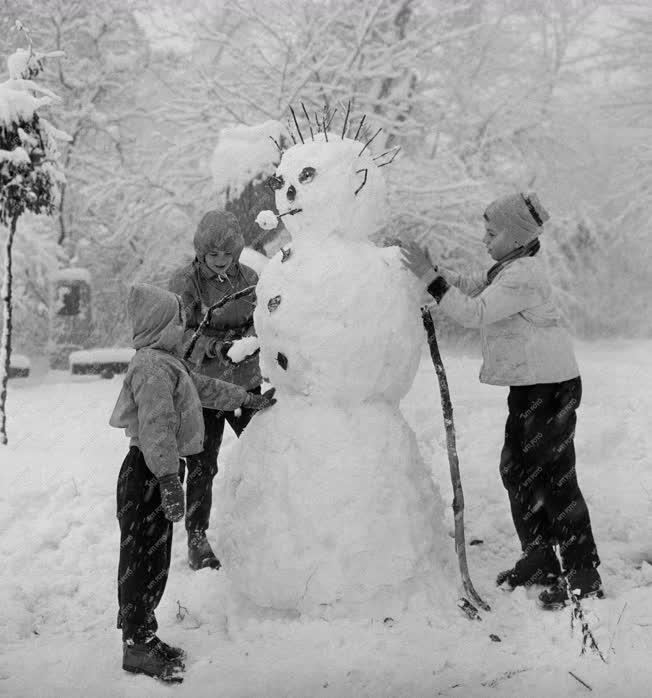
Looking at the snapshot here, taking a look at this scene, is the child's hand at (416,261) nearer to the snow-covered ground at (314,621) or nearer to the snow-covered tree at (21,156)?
the snow-covered ground at (314,621)

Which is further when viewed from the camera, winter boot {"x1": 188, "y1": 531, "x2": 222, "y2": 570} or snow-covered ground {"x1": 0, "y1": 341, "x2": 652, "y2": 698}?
winter boot {"x1": 188, "y1": 531, "x2": 222, "y2": 570}

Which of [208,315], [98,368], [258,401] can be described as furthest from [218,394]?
[98,368]

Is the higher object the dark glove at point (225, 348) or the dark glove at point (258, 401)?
the dark glove at point (225, 348)

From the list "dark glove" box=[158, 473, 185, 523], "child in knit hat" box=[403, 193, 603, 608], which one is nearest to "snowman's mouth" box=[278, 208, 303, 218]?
"child in knit hat" box=[403, 193, 603, 608]

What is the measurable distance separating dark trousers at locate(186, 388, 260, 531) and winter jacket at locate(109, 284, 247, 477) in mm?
680

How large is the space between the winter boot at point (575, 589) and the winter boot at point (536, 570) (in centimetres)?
12

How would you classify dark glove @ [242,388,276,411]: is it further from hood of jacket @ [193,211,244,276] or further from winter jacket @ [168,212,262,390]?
hood of jacket @ [193,211,244,276]

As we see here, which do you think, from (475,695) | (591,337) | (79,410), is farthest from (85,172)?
(475,695)

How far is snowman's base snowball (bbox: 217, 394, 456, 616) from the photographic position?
2.82 meters

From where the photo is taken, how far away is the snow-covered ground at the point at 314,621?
253 centimetres

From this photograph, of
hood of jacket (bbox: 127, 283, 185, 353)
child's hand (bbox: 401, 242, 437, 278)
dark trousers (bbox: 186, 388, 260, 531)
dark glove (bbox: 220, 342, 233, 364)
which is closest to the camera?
hood of jacket (bbox: 127, 283, 185, 353)

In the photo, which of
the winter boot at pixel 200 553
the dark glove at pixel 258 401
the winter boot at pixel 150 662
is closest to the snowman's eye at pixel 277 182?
the dark glove at pixel 258 401

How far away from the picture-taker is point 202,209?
31.9 ft

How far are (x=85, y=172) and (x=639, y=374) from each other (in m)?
9.05
